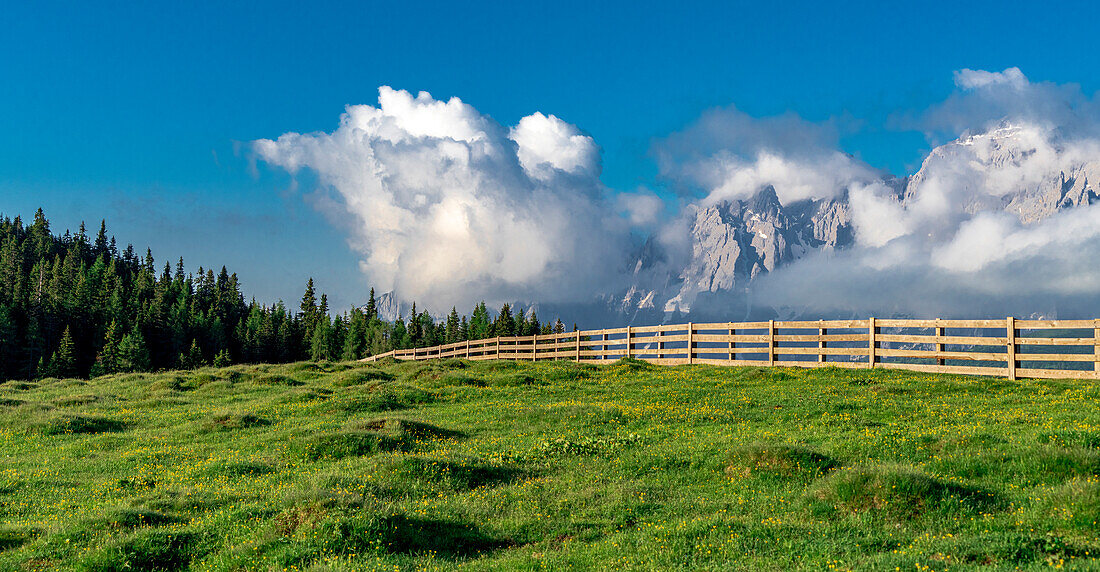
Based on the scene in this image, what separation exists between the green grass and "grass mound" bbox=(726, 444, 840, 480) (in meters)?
0.04

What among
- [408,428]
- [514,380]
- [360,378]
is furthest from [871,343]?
[360,378]

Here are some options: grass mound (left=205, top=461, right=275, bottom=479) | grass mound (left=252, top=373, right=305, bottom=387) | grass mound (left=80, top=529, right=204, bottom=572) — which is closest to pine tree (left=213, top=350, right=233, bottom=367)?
grass mound (left=252, top=373, right=305, bottom=387)

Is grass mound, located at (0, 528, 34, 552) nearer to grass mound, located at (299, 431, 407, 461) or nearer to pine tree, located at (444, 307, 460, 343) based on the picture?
grass mound, located at (299, 431, 407, 461)

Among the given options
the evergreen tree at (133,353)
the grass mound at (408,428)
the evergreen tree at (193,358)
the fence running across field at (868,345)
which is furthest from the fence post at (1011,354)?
the evergreen tree at (193,358)

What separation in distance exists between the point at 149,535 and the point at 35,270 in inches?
6731

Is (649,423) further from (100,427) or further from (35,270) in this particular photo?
(35,270)

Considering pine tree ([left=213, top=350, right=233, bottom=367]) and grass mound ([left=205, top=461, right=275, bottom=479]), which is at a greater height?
grass mound ([left=205, top=461, right=275, bottom=479])

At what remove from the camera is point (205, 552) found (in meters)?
9.55

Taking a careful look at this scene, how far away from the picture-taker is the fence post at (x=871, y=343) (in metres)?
26.0

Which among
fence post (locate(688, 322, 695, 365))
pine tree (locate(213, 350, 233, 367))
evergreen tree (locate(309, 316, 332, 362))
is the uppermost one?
fence post (locate(688, 322, 695, 365))

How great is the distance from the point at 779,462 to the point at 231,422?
16.8 m

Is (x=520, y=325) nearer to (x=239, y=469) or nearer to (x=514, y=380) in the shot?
(x=514, y=380)

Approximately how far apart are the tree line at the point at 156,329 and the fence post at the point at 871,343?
9344 cm

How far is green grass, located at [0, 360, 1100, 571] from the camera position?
8.63 meters
